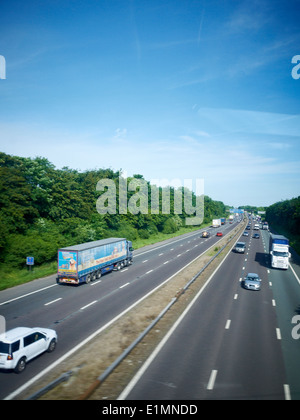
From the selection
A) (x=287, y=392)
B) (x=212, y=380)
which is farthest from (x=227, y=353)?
(x=287, y=392)

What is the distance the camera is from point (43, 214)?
43.6 metres

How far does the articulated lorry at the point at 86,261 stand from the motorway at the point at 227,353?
10.9 m

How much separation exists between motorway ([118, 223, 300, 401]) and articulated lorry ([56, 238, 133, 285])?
10.9 meters

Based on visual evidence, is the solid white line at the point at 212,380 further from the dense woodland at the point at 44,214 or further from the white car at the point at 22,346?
the dense woodland at the point at 44,214

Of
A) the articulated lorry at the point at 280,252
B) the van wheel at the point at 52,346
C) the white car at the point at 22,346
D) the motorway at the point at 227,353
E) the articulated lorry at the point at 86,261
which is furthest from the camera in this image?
the articulated lorry at the point at 280,252

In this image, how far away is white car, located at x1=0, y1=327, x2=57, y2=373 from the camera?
11.8 meters

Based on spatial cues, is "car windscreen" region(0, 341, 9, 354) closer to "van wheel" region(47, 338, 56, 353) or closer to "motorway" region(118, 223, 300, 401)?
"van wheel" region(47, 338, 56, 353)

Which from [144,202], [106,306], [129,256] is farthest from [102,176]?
[106,306]

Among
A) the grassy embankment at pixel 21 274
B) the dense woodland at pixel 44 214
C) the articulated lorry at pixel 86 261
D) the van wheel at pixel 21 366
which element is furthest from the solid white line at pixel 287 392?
the dense woodland at pixel 44 214

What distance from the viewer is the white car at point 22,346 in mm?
11820

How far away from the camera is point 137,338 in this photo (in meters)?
15.1
